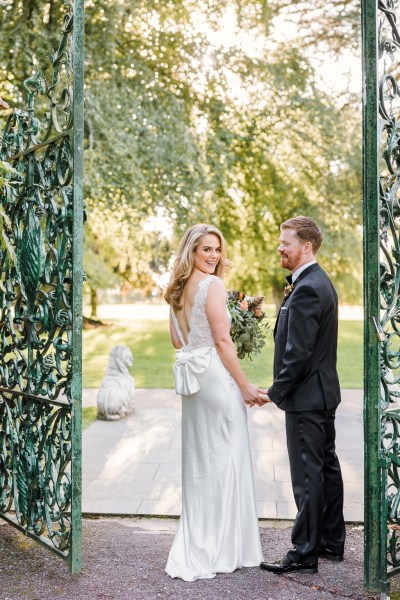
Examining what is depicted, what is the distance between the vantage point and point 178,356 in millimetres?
4910

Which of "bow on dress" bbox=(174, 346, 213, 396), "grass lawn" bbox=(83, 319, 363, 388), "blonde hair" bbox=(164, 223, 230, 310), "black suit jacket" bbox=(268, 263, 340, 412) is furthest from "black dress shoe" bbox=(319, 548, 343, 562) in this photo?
"grass lawn" bbox=(83, 319, 363, 388)

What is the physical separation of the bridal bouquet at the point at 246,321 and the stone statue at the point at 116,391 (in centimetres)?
543

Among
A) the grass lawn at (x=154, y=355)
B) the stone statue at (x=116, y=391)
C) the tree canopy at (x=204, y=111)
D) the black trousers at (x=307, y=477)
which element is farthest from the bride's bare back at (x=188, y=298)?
the tree canopy at (x=204, y=111)

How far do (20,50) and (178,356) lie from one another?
987 centimetres

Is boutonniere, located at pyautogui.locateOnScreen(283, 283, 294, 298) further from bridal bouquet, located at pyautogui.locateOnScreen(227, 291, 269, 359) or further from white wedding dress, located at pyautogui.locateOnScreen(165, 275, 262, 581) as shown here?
white wedding dress, located at pyautogui.locateOnScreen(165, 275, 262, 581)

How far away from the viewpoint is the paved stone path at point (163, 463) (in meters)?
6.32

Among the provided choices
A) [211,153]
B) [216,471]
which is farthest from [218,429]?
[211,153]

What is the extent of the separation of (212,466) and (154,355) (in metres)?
17.8

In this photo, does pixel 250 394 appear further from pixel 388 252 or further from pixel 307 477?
pixel 388 252

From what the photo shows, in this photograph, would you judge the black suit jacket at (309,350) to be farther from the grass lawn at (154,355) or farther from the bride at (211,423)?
the grass lawn at (154,355)

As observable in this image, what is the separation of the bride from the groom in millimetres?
270

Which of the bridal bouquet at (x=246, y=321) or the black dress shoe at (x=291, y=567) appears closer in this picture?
the black dress shoe at (x=291, y=567)

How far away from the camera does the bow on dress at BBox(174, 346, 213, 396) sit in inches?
188

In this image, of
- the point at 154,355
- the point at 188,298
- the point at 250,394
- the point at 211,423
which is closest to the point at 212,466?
the point at 211,423
